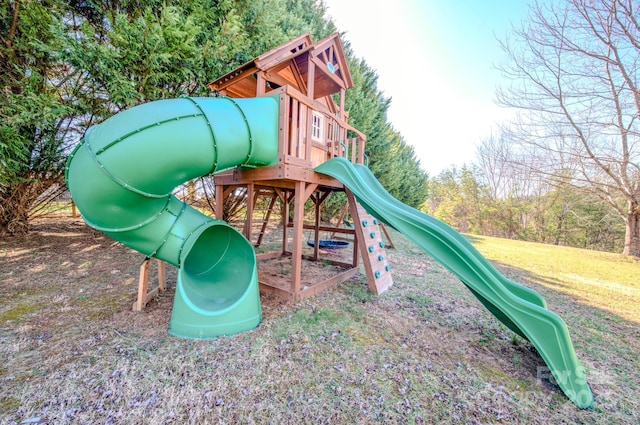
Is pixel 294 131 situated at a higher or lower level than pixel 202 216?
higher

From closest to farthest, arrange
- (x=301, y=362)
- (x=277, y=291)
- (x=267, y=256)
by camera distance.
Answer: (x=301, y=362)
(x=277, y=291)
(x=267, y=256)

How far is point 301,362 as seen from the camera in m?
2.27

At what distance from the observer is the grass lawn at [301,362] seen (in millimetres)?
1762

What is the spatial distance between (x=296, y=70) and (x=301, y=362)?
4.78 m

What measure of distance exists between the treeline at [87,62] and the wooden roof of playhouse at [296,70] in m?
1.53

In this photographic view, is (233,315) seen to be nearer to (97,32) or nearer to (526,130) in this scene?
(97,32)

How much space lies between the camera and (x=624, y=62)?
26.3ft

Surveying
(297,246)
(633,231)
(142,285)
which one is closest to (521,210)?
(633,231)

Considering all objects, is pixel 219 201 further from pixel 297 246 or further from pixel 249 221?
pixel 297 246

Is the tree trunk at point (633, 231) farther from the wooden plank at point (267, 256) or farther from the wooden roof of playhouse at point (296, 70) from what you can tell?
the wooden plank at point (267, 256)

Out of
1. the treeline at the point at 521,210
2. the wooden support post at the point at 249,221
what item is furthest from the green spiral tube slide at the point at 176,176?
the treeline at the point at 521,210

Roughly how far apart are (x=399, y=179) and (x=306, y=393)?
12.8m

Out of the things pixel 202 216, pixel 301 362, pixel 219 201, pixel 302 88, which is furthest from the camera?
pixel 302 88

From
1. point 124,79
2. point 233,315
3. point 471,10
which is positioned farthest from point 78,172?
point 471,10
